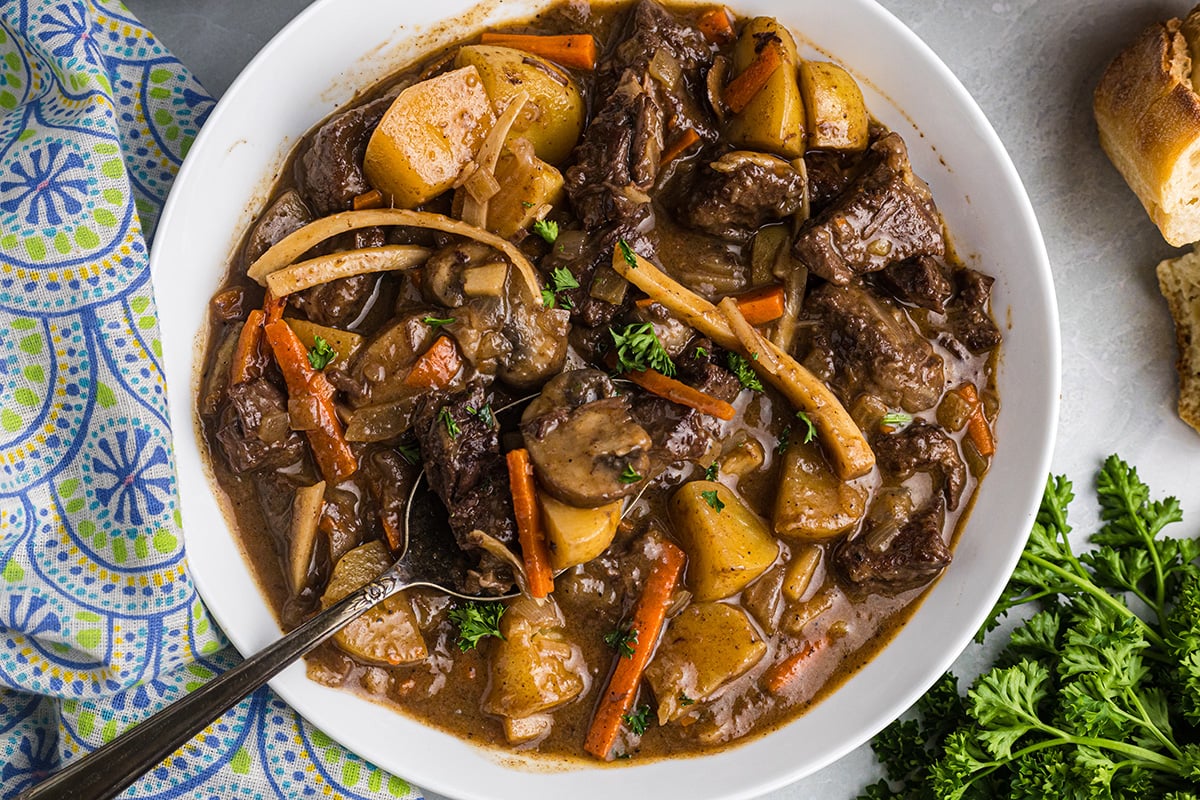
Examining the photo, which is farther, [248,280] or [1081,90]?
[1081,90]

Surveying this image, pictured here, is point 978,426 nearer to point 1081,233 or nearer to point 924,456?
point 924,456

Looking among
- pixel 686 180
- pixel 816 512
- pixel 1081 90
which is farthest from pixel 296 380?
pixel 1081 90

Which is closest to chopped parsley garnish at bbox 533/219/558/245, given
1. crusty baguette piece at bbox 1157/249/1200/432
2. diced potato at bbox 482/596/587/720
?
diced potato at bbox 482/596/587/720

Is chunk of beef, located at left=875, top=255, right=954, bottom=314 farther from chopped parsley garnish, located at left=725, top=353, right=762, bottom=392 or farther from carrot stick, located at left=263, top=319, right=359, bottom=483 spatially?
carrot stick, located at left=263, top=319, right=359, bottom=483

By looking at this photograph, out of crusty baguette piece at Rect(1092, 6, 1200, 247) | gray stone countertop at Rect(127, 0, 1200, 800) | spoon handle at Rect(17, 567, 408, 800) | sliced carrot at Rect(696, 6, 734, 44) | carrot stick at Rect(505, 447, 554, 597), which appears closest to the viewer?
spoon handle at Rect(17, 567, 408, 800)

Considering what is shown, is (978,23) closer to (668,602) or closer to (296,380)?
(668,602)

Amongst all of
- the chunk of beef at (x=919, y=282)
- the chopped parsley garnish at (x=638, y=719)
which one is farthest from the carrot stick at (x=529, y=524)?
the chunk of beef at (x=919, y=282)
